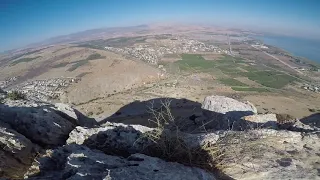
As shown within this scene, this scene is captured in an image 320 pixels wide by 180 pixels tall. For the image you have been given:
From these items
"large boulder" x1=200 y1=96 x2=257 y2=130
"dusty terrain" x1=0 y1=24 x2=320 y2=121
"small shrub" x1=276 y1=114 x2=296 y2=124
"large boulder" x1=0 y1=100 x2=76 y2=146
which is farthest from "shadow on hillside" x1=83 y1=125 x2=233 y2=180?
"dusty terrain" x1=0 y1=24 x2=320 y2=121

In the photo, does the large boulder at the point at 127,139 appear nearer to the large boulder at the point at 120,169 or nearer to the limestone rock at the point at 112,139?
the limestone rock at the point at 112,139

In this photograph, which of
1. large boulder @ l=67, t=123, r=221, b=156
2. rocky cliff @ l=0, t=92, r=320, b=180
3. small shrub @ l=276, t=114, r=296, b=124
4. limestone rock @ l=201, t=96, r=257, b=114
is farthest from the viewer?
limestone rock @ l=201, t=96, r=257, b=114

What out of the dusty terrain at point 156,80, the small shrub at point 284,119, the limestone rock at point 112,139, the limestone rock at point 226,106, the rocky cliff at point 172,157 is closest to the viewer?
the rocky cliff at point 172,157

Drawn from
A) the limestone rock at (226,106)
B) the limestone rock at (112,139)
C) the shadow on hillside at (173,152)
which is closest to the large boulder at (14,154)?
the limestone rock at (112,139)

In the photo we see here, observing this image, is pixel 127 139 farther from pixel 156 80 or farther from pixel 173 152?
pixel 156 80

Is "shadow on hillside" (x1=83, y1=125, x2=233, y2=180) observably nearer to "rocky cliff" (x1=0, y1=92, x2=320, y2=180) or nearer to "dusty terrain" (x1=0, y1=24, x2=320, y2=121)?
"rocky cliff" (x1=0, y1=92, x2=320, y2=180)
